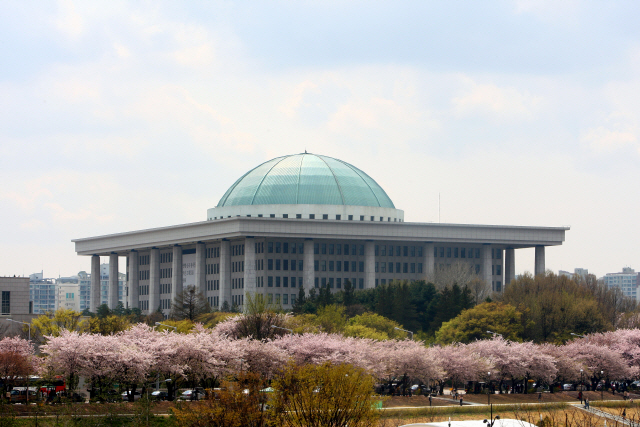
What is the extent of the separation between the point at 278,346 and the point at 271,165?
91821 millimetres

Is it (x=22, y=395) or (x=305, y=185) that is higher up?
(x=305, y=185)

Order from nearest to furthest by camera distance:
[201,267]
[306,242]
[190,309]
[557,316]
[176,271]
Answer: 1. [557,316]
2. [190,309]
3. [306,242]
4. [201,267]
5. [176,271]

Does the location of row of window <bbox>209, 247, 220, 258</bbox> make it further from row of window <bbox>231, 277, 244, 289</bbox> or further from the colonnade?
row of window <bbox>231, 277, 244, 289</bbox>

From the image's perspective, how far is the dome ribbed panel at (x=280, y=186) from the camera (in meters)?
161

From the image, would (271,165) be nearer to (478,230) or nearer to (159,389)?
(478,230)

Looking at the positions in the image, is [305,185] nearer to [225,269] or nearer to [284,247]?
[284,247]


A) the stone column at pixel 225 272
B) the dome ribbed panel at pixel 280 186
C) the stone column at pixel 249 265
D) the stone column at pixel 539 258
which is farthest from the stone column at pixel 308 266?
the stone column at pixel 539 258

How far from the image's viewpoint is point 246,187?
168 meters

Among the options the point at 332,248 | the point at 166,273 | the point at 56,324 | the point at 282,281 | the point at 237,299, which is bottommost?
the point at 56,324

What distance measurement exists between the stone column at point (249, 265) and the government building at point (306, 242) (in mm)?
153

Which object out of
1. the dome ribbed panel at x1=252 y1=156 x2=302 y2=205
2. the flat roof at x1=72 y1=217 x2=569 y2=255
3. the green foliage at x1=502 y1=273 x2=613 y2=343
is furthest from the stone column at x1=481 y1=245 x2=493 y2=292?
the green foliage at x1=502 y1=273 x2=613 y2=343

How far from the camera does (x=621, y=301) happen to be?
14088 cm

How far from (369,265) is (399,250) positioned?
7.64 m

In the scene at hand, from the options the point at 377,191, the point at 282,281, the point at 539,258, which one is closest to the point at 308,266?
the point at 282,281
